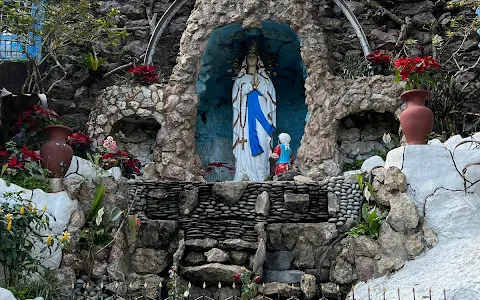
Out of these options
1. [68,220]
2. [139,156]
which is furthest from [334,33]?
[68,220]

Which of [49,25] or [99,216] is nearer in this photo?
[99,216]

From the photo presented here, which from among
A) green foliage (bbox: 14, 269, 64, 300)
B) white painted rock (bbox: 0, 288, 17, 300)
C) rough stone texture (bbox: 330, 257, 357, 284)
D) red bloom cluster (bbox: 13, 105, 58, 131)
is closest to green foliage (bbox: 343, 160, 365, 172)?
rough stone texture (bbox: 330, 257, 357, 284)

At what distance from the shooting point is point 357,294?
21.0 ft

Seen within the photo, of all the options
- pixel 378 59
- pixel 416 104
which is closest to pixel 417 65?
pixel 416 104

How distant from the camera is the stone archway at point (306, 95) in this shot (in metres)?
9.51

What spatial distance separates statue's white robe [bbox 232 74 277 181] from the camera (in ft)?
31.4

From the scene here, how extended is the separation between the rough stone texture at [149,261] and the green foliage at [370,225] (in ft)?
7.04

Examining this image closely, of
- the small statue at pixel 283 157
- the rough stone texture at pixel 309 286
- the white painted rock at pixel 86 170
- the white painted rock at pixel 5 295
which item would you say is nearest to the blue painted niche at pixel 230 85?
the small statue at pixel 283 157

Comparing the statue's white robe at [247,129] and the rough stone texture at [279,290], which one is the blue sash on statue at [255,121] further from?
the rough stone texture at [279,290]

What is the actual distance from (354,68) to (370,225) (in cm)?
416

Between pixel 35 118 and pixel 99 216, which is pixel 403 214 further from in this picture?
pixel 35 118

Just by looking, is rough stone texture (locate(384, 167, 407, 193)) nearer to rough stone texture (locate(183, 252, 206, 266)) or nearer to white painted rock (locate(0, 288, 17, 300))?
rough stone texture (locate(183, 252, 206, 266))

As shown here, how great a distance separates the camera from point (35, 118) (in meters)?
7.73

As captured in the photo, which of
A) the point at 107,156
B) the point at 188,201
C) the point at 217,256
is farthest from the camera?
the point at 107,156
